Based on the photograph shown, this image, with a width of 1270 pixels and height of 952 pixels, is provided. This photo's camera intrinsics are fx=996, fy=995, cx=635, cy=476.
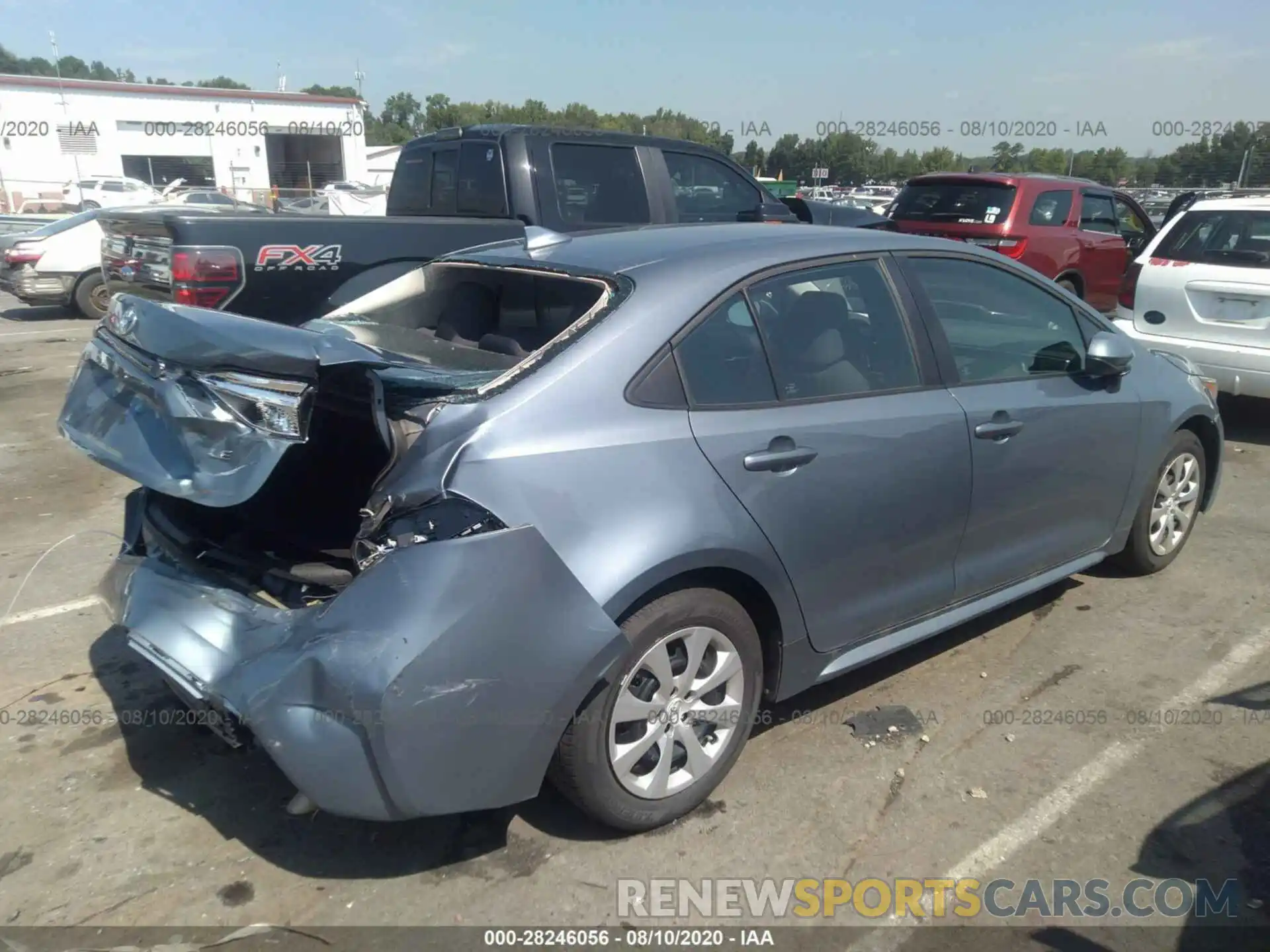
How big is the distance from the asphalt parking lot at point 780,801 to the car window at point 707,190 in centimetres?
395

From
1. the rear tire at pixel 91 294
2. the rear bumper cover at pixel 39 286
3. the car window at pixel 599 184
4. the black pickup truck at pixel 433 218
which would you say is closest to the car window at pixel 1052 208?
the black pickup truck at pixel 433 218

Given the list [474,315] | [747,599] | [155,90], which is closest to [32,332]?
[474,315]

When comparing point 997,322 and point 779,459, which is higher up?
point 997,322

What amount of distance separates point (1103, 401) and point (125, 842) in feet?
12.9

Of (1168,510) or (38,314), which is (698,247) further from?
(38,314)

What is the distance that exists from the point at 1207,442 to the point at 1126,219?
834cm

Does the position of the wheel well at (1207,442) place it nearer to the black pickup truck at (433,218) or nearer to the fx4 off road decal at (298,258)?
the black pickup truck at (433,218)

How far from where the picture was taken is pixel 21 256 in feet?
41.3

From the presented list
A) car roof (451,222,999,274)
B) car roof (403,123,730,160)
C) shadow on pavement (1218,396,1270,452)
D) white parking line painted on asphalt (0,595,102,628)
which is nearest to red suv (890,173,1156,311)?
shadow on pavement (1218,396,1270,452)

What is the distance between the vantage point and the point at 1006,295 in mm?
4094

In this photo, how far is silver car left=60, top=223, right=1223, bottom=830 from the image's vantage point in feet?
8.04

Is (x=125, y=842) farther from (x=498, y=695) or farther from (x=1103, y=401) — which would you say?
(x=1103, y=401)

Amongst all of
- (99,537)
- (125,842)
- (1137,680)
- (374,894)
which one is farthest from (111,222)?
(1137,680)

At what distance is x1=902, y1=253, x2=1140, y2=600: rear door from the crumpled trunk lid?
7.04 feet
